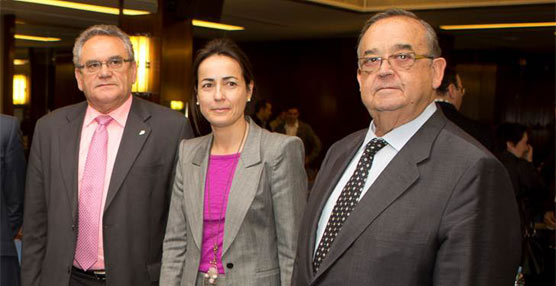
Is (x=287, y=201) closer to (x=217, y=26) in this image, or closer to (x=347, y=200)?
(x=347, y=200)

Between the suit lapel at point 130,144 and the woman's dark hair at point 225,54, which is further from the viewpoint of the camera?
the suit lapel at point 130,144

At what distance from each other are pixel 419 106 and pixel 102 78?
4.86ft

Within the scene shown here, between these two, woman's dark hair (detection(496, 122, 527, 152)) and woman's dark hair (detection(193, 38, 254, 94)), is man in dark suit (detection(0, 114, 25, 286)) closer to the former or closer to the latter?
woman's dark hair (detection(193, 38, 254, 94))

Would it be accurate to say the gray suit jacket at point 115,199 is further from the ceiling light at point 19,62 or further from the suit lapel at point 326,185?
the ceiling light at point 19,62

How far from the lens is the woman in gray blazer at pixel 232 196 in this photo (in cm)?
247

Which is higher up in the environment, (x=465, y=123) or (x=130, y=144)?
(x=465, y=123)

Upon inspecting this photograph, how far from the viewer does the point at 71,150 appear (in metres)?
2.86

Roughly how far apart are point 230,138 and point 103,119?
0.64 m

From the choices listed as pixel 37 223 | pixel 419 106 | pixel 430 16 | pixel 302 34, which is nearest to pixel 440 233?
pixel 419 106

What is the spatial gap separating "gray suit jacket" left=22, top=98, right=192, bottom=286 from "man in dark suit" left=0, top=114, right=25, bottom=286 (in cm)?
14

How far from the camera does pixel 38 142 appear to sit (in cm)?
294

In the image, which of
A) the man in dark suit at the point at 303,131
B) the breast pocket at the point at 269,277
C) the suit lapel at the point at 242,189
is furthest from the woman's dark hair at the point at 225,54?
the man in dark suit at the point at 303,131

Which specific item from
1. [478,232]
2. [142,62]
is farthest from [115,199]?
[142,62]

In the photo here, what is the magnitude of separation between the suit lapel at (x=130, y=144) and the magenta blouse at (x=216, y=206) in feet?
1.33
